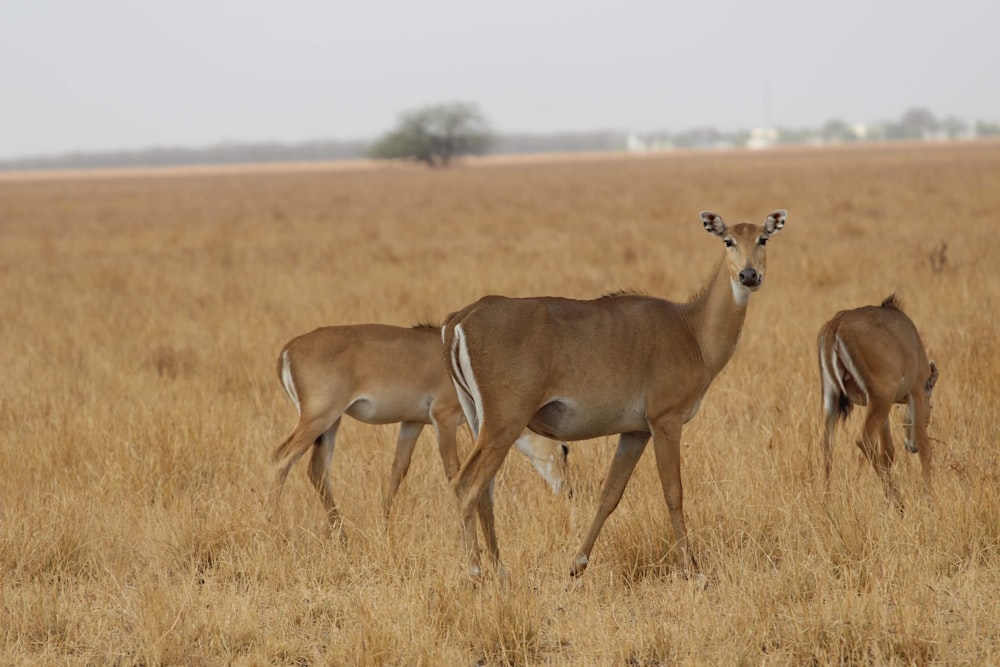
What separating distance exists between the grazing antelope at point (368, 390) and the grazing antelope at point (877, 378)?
169 centimetres

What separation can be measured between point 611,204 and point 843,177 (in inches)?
681

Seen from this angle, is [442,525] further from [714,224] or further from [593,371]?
[714,224]

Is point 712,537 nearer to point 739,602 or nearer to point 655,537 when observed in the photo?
point 655,537

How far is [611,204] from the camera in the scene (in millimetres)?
37750

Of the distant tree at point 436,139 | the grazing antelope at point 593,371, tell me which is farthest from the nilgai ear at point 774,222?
the distant tree at point 436,139

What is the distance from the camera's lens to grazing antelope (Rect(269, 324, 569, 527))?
7.08 meters

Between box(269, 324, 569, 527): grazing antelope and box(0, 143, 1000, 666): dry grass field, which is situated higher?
box(269, 324, 569, 527): grazing antelope

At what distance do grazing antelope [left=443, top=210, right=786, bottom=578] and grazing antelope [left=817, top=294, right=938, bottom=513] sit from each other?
3.67 feet

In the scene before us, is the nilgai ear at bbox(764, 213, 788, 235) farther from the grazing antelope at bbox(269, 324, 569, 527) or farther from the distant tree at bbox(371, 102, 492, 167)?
the distant tree at bbox(371, 102, 492, 167)

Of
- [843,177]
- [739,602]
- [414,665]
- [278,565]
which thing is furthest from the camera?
[843,177]

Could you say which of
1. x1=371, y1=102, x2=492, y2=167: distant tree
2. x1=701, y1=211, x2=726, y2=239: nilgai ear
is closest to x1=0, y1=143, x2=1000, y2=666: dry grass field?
x1=701, y1=211, x2=726, y2=239: nilgai ear

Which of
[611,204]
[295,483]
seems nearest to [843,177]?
[611,204]

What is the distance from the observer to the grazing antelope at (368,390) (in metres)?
7.08

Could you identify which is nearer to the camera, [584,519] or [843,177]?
[584,519]
